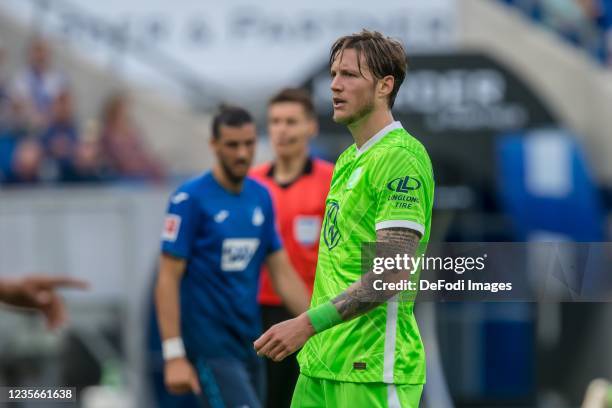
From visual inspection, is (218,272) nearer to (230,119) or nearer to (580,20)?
(230,119)

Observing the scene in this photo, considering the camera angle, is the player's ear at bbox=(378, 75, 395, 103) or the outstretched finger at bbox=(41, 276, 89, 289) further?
the outstretched finger at bbox=(41, 276, 89, 289)

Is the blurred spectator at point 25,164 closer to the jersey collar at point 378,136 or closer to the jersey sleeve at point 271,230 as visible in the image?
the jersey sleeve at point 271,230

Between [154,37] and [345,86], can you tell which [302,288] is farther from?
[154,37]

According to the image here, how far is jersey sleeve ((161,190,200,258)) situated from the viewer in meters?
6.81

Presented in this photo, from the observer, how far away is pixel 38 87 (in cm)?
1548

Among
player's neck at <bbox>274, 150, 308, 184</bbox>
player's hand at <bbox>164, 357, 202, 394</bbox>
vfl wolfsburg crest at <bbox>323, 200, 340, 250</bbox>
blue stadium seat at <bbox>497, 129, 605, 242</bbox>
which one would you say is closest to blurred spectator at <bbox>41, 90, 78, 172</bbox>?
blue stadium seat at <bbox>497, 129, 605, 242</bbox>

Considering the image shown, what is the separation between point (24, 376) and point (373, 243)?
8.86 m

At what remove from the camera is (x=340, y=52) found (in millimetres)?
5055

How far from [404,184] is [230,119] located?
2.35 meters

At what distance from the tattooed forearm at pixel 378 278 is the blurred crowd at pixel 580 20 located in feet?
42.5

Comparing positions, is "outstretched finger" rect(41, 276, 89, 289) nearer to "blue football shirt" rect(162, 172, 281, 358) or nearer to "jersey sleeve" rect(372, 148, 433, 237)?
"blue football shirt" rect(162, 172, 281, 358)

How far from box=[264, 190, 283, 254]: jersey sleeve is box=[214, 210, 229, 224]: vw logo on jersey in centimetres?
27

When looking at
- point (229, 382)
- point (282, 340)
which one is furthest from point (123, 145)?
point (282, 340)

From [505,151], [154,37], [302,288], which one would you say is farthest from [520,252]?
[154,37]
